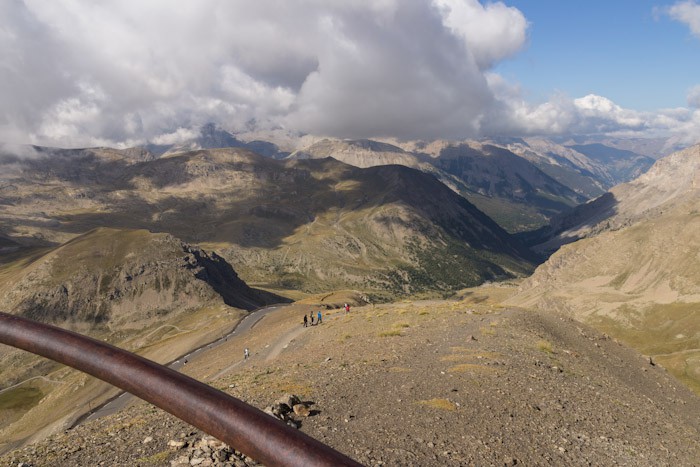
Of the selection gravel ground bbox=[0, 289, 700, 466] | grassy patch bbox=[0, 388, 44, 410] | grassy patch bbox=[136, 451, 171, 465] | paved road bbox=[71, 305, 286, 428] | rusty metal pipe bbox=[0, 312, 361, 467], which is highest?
rusty metal pipe bbox=[0, 312, 361, 467]

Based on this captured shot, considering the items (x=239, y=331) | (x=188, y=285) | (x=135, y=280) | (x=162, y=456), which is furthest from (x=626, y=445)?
(x=135, y=280)

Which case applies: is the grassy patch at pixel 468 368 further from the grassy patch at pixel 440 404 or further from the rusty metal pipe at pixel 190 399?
the rusty metal pipe at pixel 190 399

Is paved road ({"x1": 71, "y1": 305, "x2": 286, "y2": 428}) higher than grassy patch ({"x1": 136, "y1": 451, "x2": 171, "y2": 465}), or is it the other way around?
grassy patch ({"x1": 136, "y1": 451, "x2": 171, "y2": 465})

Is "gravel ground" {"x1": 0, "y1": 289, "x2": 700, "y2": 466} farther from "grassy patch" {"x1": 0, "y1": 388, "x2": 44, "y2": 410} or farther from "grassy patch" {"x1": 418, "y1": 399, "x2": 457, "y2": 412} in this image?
"grassy patch" {"x1": 0, "y1": 388, "x2": 44, "y2": 410}

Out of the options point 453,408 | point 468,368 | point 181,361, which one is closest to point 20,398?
point 181,361

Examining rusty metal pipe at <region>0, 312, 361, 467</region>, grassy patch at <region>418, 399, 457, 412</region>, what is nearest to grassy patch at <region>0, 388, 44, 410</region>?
grassy patch at <region>418, 399, 457, 412</region>

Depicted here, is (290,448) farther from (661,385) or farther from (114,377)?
(661,385)
